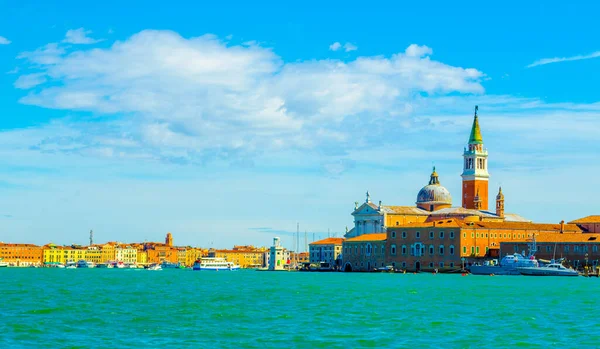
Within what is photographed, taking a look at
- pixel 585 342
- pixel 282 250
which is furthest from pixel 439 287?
pixel 282 250

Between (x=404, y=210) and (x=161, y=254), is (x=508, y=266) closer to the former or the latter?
(x=404, y=210)

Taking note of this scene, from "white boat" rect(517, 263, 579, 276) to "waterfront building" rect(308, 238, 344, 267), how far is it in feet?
139

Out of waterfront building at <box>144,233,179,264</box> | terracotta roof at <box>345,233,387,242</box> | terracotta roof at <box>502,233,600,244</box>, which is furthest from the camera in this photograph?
waterfront building at <box>144,233,179,264</box>

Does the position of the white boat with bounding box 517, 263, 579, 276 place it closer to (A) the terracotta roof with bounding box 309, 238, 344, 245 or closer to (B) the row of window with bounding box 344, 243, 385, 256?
(B) the row of window with bounding box 344, 243, 385, 256

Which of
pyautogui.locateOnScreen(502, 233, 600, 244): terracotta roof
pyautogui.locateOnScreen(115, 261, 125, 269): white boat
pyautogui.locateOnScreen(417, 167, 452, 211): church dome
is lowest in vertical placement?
pyautogui.locateOnScreen(115, 261, 125, 269): white boat

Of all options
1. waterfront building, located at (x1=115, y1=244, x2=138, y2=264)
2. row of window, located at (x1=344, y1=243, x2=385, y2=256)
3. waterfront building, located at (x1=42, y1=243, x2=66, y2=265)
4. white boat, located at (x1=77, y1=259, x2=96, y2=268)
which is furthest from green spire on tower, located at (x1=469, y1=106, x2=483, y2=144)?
waterfront building, located at (x1=42, y1=243, x2=66, y2=265)

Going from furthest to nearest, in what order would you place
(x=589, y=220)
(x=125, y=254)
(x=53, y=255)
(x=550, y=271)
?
(x=53, y=255) < (x=125, y=254) < (x=589, y=220) < (x=550, y=271)

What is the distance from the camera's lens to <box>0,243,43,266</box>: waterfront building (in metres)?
179

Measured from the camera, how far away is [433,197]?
112188 millimetres

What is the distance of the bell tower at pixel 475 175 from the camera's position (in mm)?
108250

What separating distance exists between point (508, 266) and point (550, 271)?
351cm

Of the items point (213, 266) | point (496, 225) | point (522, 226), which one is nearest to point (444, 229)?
point (496, 225)

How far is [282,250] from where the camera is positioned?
12362 cm

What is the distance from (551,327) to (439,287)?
26.6m
